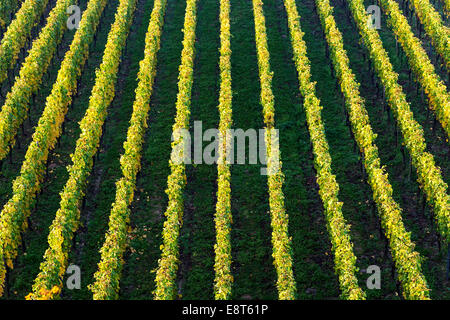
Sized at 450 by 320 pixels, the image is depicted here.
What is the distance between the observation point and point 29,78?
38.6 metres

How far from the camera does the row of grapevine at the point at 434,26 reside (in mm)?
40412

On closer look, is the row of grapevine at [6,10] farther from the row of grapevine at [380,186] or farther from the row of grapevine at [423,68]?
the row of grapevine at [423,68]

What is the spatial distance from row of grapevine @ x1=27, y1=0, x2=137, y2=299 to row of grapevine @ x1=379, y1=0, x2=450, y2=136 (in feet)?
55.3

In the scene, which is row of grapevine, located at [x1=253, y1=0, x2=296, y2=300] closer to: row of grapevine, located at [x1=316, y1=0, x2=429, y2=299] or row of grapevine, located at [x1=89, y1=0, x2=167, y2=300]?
row of grapevine, located at [x1=316, y1=0, x2=429, y2=299]

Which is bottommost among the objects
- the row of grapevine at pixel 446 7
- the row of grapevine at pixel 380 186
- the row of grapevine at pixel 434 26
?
the row of grapevine at pixel 380 186

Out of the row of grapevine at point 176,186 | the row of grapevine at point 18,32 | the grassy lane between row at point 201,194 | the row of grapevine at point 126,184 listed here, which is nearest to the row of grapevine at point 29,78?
the row of grapevine at point 18,32

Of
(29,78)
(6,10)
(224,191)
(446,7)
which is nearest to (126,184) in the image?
(224,191)

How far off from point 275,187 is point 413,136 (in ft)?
23.5

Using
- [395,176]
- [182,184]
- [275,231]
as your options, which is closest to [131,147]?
[182,184]

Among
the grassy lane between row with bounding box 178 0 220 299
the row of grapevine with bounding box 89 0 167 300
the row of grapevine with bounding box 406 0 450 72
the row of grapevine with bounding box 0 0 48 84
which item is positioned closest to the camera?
the row of grapevine with bounding box 89 0 167 300

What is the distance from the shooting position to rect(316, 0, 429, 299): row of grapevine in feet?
88.1

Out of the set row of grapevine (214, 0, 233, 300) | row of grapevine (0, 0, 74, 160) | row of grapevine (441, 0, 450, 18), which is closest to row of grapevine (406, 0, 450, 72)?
row of grapevine (441, 0, 450, 18)

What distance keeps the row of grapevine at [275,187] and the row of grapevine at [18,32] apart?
14.4 meters
